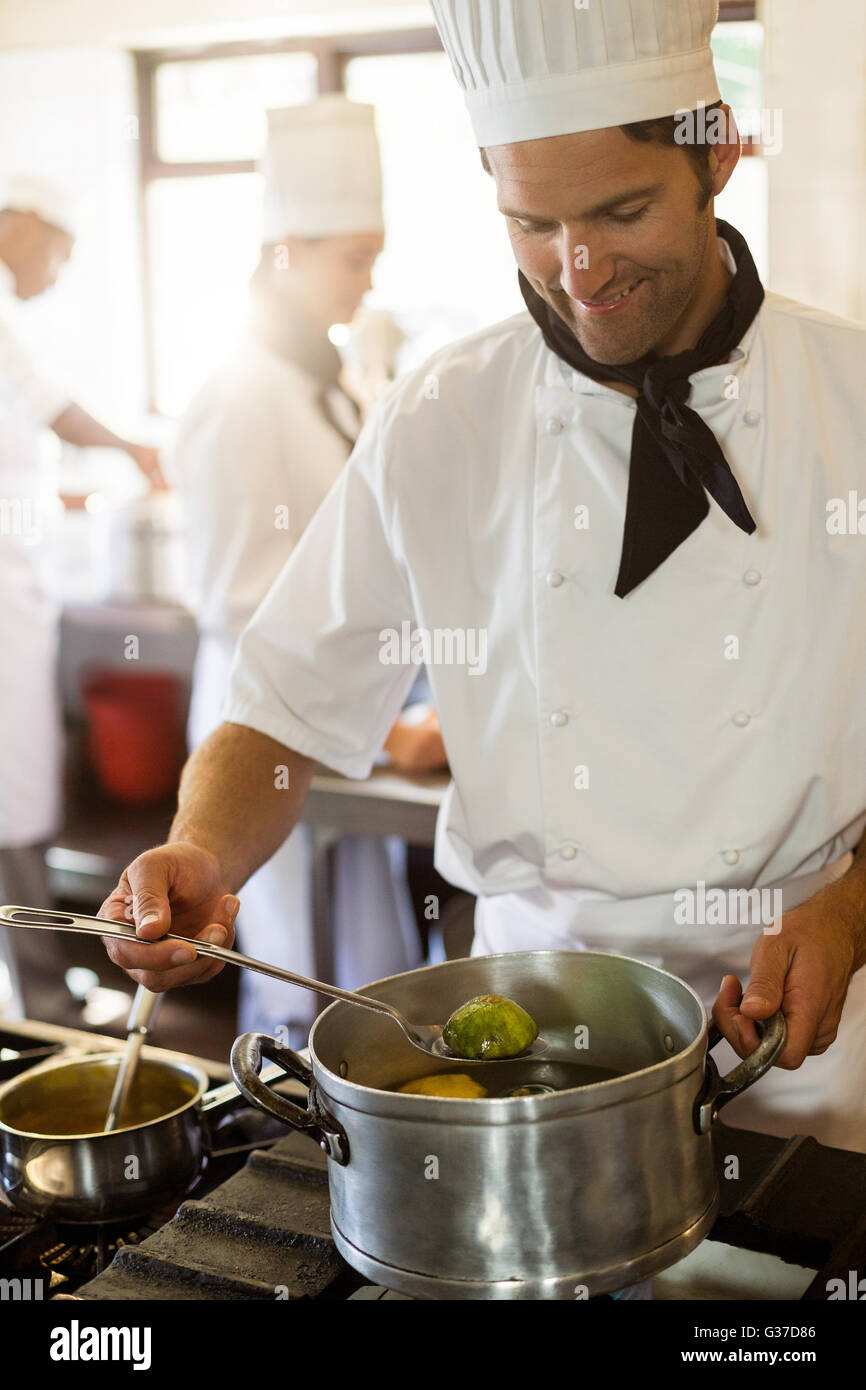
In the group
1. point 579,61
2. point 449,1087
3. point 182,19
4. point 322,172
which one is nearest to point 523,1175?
point 449,1087

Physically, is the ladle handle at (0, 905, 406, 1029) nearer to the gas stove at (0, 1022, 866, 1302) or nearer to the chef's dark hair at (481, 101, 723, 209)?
the gas stove at (0, 1022, 866, 1302)

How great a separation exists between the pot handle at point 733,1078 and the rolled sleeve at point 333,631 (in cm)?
62

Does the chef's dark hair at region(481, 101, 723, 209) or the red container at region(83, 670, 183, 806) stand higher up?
the chef's dark hair at region(481, 101, 723, 209)

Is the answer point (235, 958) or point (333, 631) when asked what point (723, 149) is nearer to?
point (333, 631)

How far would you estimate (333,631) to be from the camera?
4.72 feet

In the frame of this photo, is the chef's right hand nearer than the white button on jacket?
Yes

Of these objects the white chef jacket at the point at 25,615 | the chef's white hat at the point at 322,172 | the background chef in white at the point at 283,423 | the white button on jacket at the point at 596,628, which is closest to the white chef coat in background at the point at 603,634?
the white button on jacket at the point at 596,628

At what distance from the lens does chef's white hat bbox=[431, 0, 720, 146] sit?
3.74ft

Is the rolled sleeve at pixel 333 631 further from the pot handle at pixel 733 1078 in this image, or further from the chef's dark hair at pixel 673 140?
the pot handle at pixel 733 1078

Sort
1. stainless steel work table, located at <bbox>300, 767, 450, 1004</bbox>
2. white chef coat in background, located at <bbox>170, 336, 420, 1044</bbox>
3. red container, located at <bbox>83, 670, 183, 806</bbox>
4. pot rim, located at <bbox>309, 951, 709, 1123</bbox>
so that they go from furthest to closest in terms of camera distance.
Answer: red container, located at <bbox>83, 670, 183, 806</bbox> → white chef coat in background, located at <bbox>170, 336, 420, 1044</bbox> → stainless steel work table, located at <bbox>300, 767, 450, 1004</bbox> → pot rim, located at <bbox>309, 951, 709, 1123</bbox>

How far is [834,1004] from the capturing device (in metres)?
1.09

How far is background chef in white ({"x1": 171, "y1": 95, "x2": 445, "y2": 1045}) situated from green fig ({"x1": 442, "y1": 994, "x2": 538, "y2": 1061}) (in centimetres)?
175

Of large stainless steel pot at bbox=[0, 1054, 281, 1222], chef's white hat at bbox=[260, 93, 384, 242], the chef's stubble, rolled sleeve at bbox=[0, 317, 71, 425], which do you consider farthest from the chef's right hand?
rolled sleeve at bbox=[0, 317, 71, 425]
